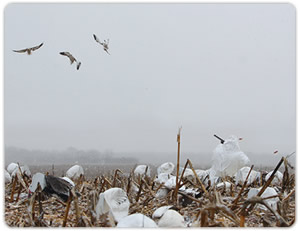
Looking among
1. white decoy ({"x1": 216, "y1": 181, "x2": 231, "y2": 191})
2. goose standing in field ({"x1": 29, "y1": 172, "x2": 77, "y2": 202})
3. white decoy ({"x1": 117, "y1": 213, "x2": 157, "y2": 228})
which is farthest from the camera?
white decoy ({"x1": 216, "y1": 181, "x2": 231, "y2": 191})

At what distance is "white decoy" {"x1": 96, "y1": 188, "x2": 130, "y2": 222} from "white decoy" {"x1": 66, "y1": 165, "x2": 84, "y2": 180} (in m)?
0.71

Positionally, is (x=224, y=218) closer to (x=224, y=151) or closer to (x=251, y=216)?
(x=251, y=216)

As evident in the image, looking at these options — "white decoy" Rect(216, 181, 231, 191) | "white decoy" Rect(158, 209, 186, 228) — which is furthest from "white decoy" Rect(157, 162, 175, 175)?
"white decoy" Rect(158, 209, 186, 228)

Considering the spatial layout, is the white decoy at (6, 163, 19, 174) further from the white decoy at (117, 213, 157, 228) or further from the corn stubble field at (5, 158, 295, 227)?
the white decoy at (117, 213, 157, 228)

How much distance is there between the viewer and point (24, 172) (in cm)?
141

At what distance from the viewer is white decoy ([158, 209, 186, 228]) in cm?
92

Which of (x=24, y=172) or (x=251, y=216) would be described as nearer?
(x=251, y=216)

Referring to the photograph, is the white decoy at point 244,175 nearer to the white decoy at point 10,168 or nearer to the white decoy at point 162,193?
the white decoy at point 162,193

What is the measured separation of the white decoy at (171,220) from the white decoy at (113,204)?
112mm

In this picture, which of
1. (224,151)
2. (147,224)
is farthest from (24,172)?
(224,151)

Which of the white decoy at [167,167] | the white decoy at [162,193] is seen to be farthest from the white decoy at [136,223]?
the white decoy at [167,167]

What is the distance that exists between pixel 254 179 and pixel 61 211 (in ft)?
2.55

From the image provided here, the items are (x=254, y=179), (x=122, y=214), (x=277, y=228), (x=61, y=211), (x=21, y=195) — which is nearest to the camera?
(x=277, y=228)

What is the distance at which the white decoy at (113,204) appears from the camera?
0.95 m
